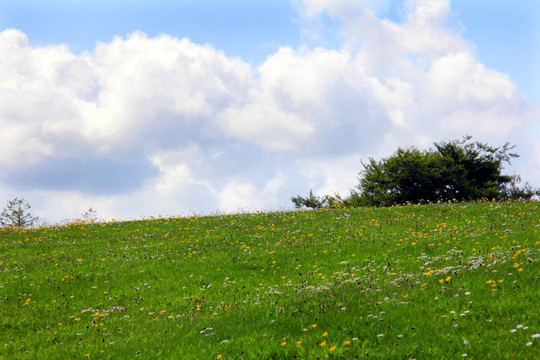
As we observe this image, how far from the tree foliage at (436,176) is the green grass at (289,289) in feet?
58.2

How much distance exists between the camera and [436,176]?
132ft

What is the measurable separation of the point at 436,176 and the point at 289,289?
3195cm

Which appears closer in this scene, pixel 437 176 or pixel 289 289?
pixel 289 289

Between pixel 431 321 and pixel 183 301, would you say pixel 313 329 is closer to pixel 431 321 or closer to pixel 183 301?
pixel 431 321

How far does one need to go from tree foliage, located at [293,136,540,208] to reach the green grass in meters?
17.7

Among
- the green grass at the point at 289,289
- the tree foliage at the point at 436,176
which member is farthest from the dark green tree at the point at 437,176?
the green grass at the point at 289,289

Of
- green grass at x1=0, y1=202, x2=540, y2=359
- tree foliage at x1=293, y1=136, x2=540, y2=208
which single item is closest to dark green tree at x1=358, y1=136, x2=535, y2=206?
tree foliage at x1=293, y1=136, x2=540, y2=208

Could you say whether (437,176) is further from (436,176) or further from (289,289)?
(289,289)

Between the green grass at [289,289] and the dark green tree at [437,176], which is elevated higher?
the dark green tree at [437,176]

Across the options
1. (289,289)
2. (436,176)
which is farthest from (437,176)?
(289,289)

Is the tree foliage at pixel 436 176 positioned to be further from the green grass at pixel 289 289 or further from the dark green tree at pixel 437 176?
the green grass at pixel 289 289

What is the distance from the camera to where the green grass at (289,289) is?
283 inches

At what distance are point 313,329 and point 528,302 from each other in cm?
359

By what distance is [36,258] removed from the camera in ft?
61.5
